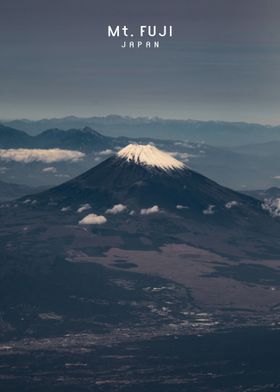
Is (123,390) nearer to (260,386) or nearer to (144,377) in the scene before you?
(144,377)

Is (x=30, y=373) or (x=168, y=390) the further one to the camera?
(x=30, y=373)

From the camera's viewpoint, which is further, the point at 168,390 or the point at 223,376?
the point at 223,376

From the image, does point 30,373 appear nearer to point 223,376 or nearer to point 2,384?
point 2,384

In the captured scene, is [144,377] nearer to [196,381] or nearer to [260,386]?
[196,381]

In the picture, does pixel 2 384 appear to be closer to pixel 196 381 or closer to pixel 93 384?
pixel 93 384

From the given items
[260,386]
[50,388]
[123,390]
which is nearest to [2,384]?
[50,388]

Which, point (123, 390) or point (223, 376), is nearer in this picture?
point (123, 390)

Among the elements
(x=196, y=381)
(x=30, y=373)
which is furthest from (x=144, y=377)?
(x=30, y=373)
